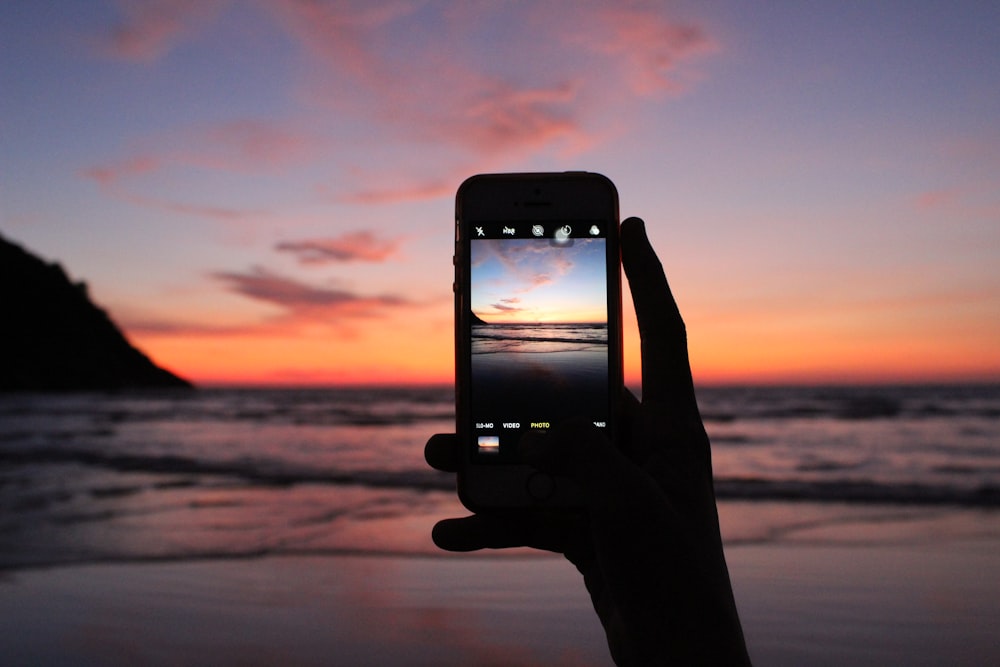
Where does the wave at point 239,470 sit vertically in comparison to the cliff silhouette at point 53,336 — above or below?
below

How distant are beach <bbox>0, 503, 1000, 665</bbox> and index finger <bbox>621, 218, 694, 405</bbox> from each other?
3.00 meters

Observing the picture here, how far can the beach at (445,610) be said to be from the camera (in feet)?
14.1

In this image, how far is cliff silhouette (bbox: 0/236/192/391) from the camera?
72938 mm

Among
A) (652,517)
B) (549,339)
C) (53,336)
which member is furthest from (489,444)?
(53,336)

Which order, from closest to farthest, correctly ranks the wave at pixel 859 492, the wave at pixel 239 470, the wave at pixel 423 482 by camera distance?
the wave at pixel 859 492 → the wave at pixel 423 482 → the wave at pixel 239 470

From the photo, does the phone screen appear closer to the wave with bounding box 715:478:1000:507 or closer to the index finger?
the index finger

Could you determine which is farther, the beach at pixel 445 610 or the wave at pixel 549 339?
the beach at pixel 445 610

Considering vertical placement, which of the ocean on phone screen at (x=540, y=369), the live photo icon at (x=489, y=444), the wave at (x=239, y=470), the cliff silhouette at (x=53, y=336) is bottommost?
the wave at (x=239, y=470)

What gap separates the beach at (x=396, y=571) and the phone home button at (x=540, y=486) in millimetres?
2526

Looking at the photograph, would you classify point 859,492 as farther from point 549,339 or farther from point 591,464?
point 591,464

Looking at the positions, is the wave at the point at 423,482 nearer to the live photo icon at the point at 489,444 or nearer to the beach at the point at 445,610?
the beach at the point at 445,610

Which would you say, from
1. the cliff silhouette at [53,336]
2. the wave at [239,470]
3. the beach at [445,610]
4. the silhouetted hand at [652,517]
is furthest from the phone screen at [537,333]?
the cliff silhouette at [53,336]

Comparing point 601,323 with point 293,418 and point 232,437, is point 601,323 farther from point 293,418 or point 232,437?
point 293,418

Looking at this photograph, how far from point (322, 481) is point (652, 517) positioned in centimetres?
1133
